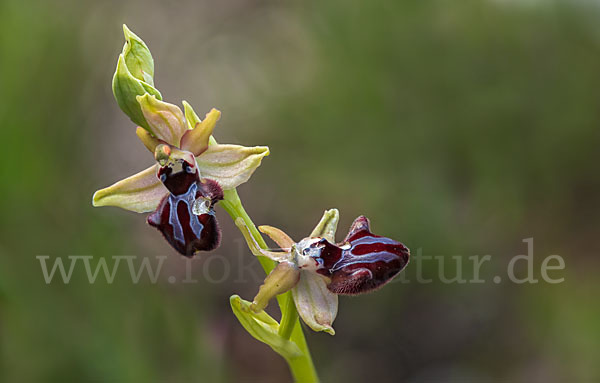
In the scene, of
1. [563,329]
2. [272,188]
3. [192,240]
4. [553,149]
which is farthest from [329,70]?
[192,240]

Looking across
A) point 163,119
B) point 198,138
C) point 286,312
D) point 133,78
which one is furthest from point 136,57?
point 286,312

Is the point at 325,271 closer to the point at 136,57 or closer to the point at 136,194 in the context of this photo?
the point at 136,194

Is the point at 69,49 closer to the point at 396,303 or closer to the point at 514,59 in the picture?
the point at 396,303

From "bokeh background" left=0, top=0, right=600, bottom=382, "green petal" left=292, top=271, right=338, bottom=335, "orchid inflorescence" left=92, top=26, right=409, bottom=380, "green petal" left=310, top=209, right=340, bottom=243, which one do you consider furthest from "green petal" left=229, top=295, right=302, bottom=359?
"bokeh background" left=0, top=0, right=600, bottom=382

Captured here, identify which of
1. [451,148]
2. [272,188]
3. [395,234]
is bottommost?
[395,234]

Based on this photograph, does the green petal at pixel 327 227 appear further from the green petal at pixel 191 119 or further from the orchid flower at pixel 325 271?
the green petal at pixel 191 119

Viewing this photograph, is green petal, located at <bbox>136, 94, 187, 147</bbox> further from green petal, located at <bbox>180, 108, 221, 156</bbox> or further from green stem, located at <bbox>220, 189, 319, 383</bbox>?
green stem, located at <bbox>220, 189, 319, 383</bbox>

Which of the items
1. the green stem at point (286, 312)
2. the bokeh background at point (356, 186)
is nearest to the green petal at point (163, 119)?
the green stem at point (286, 312)
